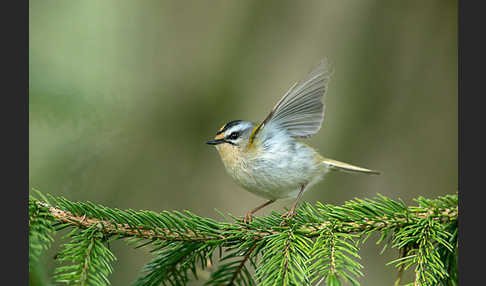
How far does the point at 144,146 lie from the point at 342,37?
6.94 ft

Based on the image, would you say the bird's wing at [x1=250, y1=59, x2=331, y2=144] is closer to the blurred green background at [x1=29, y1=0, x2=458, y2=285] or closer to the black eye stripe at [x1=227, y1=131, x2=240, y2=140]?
the black eye stripe at [x1=227, y1=131, x2=240, y2=140]

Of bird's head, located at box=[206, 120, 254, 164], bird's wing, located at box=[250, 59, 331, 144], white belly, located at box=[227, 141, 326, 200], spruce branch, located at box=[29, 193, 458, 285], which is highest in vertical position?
bird's wing, located at box=[250, 59, 331, 144]

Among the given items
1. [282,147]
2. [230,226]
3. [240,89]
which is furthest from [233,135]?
[240,89]

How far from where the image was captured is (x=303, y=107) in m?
2.20

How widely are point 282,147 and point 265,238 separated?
28.2 inches

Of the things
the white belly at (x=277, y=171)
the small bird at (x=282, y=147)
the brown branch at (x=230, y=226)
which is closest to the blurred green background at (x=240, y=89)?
the small bird at (x=282, y=147)

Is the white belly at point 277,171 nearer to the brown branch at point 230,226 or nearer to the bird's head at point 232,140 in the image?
the bird's head at point 232,140

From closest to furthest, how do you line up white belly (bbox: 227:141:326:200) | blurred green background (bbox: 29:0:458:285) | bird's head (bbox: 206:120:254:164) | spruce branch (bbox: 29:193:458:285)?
1. spruce branch (bbox: 29:193:458:285)
2. white belly (bbox: 227:141:326:200)
3. bird's head (bbox: 206:120:254:164)
4. blurred green background (bbox: 29:0:458:285)

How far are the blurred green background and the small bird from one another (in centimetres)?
126

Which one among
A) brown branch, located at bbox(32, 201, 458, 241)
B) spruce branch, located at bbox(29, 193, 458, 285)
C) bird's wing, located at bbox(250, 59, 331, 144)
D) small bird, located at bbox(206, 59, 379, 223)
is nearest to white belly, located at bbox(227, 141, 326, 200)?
small bird, located at bbox(206, 59, 379, 223)

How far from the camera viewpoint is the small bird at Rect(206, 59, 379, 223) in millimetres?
2131

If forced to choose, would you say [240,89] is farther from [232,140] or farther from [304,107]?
[304,107]

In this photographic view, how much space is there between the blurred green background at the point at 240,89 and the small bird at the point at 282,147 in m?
1.26

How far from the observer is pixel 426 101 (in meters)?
3.86
